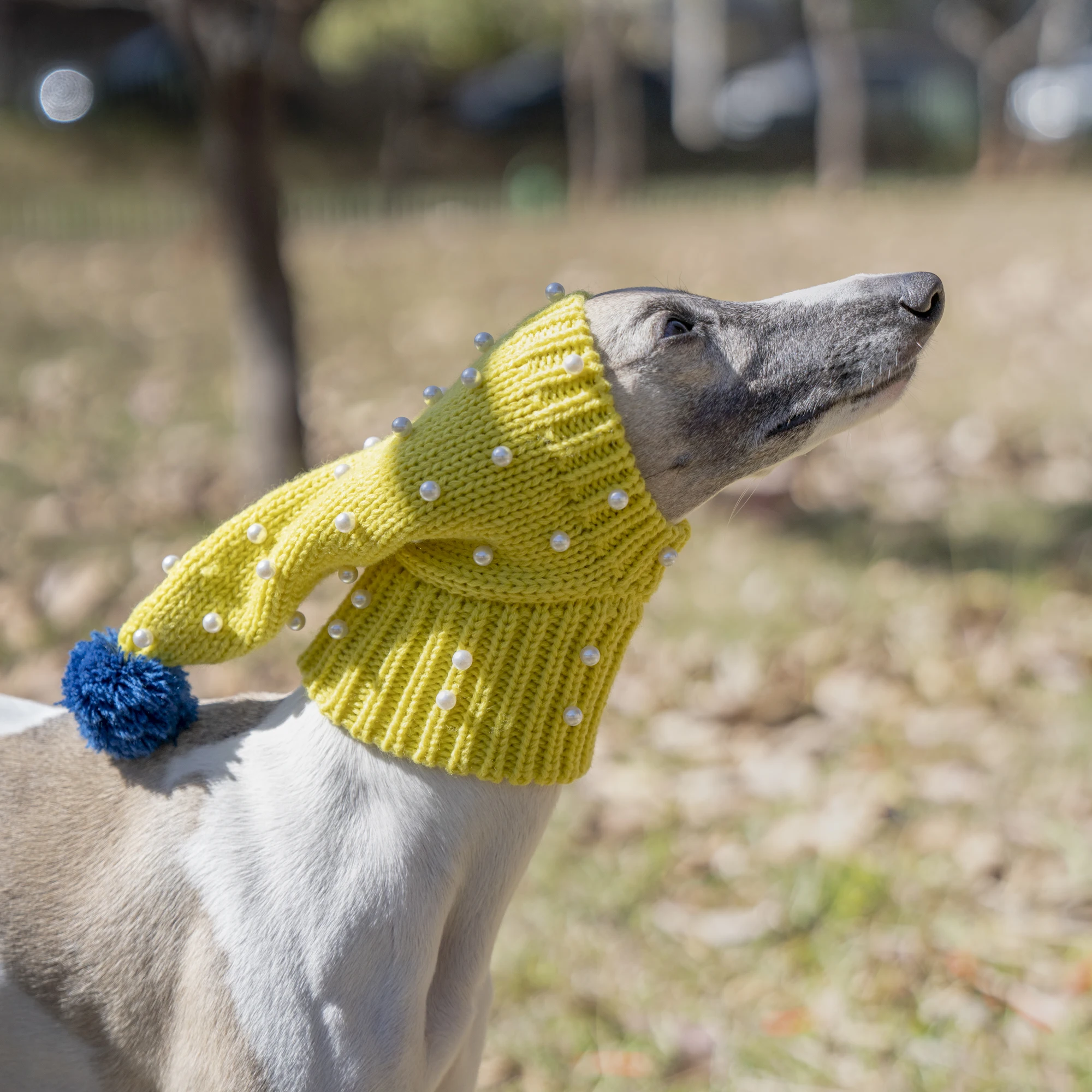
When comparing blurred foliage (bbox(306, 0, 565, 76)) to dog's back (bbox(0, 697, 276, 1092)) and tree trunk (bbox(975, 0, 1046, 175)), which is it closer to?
tree trunk (bbox(975, 0, 1046, 175))

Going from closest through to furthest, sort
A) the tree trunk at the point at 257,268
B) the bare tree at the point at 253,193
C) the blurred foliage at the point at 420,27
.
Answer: the bare tree at the point at 253,193, the tree trunk at the point at 257,268, the blurred foliage at the point at 420,27

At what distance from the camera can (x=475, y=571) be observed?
1.70 metres

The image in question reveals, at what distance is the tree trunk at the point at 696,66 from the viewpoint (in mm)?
28156

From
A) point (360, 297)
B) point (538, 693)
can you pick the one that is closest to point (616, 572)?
point (538, 693)

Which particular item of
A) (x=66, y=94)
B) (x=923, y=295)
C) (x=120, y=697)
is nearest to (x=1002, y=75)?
(x=66, y=94)

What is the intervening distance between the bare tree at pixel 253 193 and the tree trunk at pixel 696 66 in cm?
2425

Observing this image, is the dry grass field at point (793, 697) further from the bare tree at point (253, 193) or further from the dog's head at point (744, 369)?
the bare tree at point (253, 193)

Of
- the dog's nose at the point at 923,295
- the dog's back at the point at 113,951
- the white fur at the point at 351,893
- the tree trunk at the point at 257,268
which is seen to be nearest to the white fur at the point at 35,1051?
the dog's back at the point at 113,951

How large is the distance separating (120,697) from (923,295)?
1327 millimetres

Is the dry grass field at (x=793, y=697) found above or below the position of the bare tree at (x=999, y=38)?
above

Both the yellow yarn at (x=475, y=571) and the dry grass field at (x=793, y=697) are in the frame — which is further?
the dry grass field at (x=793, y=697)

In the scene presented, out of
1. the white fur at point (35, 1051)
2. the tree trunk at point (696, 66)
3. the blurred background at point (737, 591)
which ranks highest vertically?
the white fur at point (35, 1051)

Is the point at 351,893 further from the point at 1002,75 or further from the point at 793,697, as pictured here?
the point at 1002,75

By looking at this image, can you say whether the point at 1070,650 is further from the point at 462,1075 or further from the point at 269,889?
the point at 269,889
